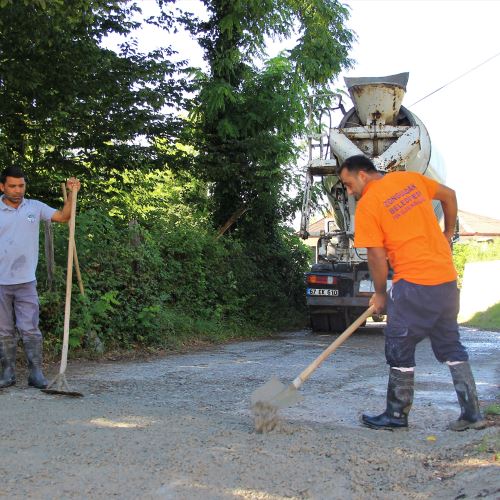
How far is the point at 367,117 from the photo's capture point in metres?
10.5

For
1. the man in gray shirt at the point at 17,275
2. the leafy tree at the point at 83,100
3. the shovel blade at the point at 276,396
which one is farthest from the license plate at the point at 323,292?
the shovel blade at the point at 276,396

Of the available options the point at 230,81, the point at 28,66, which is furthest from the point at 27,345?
the point at 230,81

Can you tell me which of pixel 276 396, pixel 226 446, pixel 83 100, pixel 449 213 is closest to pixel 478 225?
pixel 83 100

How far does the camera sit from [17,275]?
5.58 metres

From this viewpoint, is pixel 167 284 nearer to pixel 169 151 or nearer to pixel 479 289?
pixel 169 151

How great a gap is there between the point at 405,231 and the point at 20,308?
348 centimetres

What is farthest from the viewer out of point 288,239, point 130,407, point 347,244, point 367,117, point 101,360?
point 288,239

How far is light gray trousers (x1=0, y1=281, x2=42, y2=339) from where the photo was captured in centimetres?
562

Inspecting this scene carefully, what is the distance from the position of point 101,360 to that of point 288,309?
6.56 m

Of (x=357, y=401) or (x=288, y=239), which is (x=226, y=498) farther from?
(x=288, y=239)

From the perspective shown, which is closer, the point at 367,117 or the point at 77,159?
the point at 367,117

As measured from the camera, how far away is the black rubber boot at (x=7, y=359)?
220 inches

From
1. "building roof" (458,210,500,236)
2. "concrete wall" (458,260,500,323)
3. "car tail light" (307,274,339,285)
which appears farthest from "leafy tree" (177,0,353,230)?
"building roof" (458,210,500,236)

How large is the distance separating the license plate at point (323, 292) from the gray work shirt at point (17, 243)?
6864 millimetres
